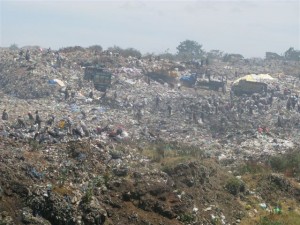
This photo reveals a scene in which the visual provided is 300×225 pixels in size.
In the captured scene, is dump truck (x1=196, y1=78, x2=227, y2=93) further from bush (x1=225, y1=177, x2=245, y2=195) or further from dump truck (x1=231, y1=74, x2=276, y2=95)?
bush (x1=225, y1=177, x2=245, y2=195)

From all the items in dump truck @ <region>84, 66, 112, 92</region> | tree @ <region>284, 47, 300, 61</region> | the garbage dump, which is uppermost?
tree @ <region>284, 47, 300, 61</region>

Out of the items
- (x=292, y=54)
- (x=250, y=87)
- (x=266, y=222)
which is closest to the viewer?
(x=266, y=222)

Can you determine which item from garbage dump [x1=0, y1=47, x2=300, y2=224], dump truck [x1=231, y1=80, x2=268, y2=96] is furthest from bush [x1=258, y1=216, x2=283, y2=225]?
dump truck [x1=231, y1=80, x2=268, y2=96]

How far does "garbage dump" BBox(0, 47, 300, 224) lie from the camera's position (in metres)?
7.16

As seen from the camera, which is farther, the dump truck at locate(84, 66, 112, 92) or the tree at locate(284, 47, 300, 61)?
the tree at locate(284, 47, 300, 61)

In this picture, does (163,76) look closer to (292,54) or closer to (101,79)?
(101,79)

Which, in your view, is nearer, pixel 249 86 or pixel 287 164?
pixel 287 164

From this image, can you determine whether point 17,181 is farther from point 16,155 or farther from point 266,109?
point 266,109

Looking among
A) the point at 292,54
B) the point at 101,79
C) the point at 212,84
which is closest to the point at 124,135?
the point at 101,79

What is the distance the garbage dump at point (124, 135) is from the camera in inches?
282

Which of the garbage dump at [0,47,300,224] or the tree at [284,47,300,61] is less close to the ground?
the tree at [284,47,300,61]

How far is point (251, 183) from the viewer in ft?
34.4

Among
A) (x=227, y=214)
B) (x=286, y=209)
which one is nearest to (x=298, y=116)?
(x=286, y=209)

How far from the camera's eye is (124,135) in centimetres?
1427
